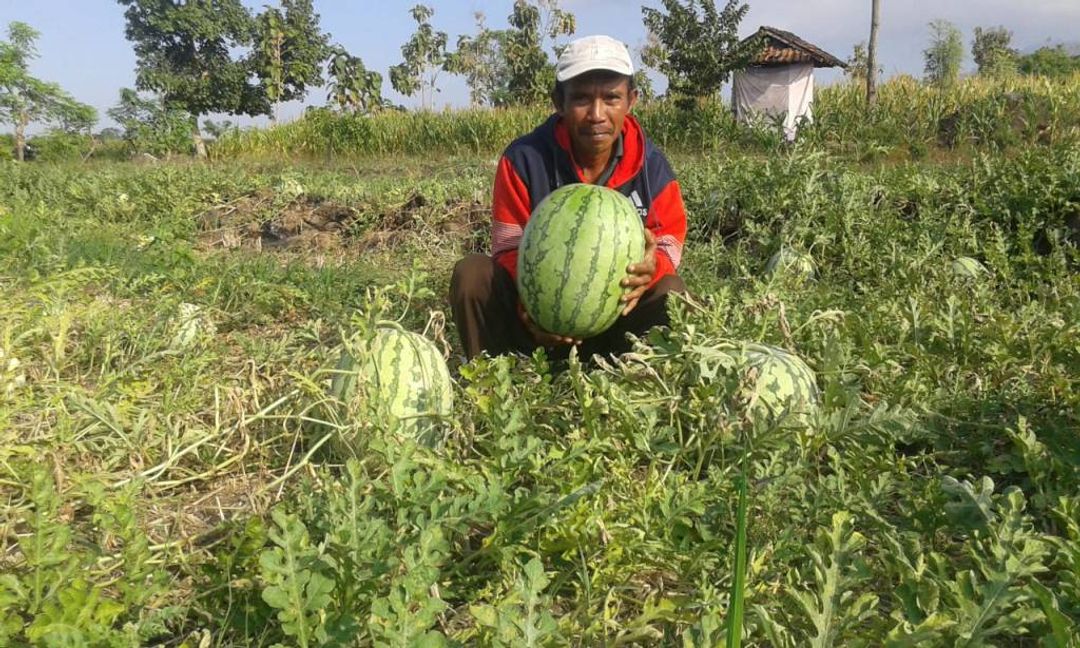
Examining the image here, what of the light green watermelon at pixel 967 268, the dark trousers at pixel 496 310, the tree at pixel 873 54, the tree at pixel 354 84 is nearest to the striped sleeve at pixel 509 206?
the dark trousers at pixel 496 310

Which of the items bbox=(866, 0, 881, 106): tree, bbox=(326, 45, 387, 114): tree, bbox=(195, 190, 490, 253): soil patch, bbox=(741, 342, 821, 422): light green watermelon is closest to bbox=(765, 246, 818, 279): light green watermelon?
bbox=(741, 342, 821, 422): light green watermelon

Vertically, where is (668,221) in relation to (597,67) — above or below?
below

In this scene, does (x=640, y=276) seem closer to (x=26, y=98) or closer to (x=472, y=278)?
(x=472, y=278)

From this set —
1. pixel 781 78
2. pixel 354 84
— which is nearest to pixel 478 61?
pixel 354 84

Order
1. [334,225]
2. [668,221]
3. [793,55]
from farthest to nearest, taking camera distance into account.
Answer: [793,55] → [334,225] → [668,221]

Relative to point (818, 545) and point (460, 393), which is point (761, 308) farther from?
point (818, 545)

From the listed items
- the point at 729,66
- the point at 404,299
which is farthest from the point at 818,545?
the point at 729,66

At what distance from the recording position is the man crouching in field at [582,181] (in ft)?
9.55

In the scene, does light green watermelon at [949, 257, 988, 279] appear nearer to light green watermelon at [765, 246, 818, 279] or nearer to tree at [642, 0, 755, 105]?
light green watermelon at [765, 246, 818, 279]

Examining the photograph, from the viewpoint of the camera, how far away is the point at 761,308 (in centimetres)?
272

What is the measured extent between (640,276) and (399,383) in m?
1.01

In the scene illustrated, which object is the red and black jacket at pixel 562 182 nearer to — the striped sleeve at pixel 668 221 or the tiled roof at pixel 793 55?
the striped sleeve at pixel 668 221

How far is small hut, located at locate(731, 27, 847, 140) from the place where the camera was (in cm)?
1806

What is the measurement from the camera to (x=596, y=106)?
3035mm
